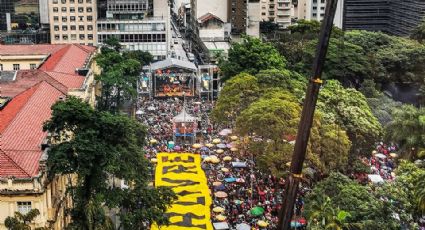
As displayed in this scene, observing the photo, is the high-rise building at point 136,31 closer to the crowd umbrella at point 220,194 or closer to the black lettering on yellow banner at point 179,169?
the black lettering on yellow banner at point 179,169

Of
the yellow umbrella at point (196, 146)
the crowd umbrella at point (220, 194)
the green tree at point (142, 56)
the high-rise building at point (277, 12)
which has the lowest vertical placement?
the crowd umbrella at point (220, 194)

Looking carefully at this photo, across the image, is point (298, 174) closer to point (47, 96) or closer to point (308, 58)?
point (47, 96)

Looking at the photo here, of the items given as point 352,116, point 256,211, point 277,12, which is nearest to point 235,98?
point 352,116

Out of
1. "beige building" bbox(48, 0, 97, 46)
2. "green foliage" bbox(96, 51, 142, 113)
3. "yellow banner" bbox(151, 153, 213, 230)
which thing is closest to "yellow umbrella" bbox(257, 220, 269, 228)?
"yellow banner" bbox(151, 153, 213, 230)

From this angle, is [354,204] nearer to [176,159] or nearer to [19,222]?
[19,222]

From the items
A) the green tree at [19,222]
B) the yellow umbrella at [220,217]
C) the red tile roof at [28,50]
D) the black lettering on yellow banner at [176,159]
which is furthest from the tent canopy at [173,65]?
the green tree at [19,222]

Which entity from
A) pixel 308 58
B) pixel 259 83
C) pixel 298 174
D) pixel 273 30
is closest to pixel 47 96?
pixel 259 83
